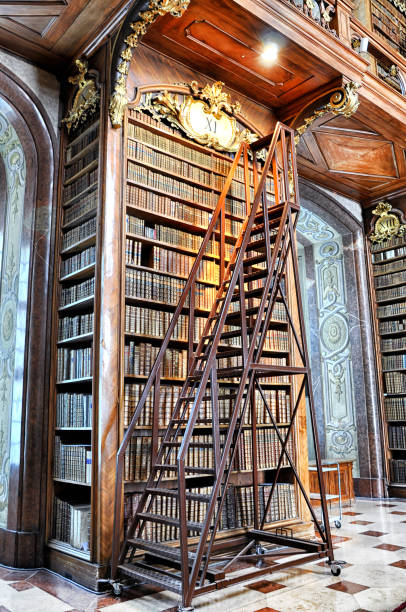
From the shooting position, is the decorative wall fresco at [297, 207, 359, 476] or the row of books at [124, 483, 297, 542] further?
the decorative wall fresco at [297, 207, 359, 476]

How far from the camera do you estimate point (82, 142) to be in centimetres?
405

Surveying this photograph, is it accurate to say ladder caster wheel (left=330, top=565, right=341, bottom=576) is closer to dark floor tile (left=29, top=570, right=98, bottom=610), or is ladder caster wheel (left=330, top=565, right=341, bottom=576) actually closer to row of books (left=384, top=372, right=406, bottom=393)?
dark floor tile (left=29, top=570, right=98, bottom=610)

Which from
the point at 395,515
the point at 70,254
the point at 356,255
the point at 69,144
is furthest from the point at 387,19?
the point at 395,515

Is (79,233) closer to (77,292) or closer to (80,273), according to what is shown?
(80,273)

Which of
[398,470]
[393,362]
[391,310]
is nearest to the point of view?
[398,470]

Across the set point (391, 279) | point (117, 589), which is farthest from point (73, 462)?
point (391, 279)

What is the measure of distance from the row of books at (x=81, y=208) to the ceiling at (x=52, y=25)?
3.79ft

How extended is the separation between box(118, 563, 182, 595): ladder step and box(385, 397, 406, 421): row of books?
177 inches

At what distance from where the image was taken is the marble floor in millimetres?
2680

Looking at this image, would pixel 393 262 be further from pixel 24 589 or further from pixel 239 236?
pixel 24 589

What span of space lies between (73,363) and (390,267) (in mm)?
4662

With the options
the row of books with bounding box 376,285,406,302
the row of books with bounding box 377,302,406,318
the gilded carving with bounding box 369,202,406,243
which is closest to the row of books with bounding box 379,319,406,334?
the row of books with bounding box 377,302,406,318

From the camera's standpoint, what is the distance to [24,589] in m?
3.08

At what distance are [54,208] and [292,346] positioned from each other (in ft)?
7.42
